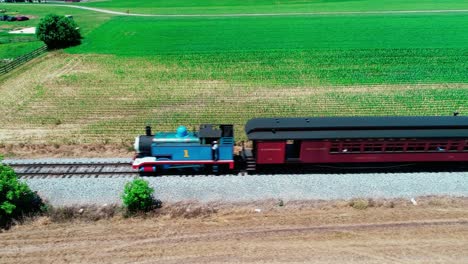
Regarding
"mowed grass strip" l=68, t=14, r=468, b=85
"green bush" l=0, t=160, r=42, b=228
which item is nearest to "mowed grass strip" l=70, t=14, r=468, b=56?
"mowed grass strip" l=68, t=14, r=468, b=85

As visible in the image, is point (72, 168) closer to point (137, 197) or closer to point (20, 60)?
point (137, 197)

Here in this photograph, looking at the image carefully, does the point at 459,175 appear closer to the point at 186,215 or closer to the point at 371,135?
the point at 371,135

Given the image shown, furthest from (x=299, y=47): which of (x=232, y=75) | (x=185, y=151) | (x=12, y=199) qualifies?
(x=12, y=199)

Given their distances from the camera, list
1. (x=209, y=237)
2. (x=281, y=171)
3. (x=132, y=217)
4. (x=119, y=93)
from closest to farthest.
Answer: (x=209, y=237), (x=132, y=217), (x=281, y=171), (x=119, y=93)

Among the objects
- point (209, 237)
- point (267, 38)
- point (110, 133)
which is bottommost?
point (209, 237)

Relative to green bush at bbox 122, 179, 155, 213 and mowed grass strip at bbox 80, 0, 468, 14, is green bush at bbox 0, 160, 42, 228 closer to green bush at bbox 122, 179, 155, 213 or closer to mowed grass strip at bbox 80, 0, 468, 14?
green bush at bbox 122, 179, 155, 213

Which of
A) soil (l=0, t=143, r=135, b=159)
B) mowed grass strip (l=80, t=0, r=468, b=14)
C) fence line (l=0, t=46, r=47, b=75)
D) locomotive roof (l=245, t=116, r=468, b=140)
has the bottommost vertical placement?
soil (l=0, t=143, r=135, b=159)

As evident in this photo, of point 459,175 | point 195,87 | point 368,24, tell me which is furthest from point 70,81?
point 368,24

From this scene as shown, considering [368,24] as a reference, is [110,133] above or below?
below
